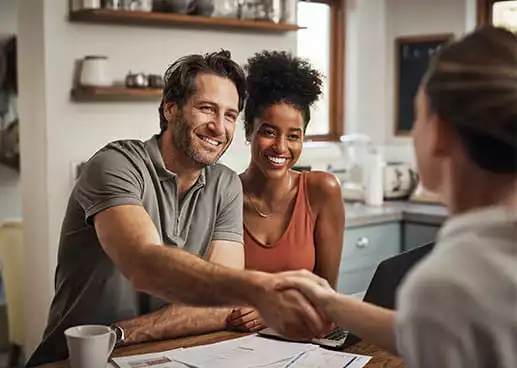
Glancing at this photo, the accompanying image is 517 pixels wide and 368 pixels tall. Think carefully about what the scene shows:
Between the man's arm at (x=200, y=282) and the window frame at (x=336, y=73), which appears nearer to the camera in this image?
the man's arm at (x=200, y=282)

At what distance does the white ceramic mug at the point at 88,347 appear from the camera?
1.59 m

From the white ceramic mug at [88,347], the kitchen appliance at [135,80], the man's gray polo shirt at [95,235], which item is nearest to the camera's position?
the white ceramic mug at [88,347]

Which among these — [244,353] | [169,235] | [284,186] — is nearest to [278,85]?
[284,186]

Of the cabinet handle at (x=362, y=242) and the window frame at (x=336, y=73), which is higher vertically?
the window frame at (x=336, y=73)

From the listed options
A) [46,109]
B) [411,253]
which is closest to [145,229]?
[411,253]

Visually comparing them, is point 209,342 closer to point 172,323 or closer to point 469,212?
point 172,323

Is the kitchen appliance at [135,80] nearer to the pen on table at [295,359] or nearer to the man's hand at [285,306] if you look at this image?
the pen on table at [295,359]

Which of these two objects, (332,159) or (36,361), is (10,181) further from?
(36,361)

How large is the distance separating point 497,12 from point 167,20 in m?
2.04

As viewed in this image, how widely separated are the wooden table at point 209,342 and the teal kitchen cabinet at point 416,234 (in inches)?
86.8

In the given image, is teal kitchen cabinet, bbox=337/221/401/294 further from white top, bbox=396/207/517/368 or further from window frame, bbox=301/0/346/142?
white top, bbox=396/207/517/368

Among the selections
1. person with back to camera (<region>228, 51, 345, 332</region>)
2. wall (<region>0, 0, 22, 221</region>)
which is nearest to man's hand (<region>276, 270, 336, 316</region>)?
person with back to camera (<region>228, 51, 345, 332</region>)

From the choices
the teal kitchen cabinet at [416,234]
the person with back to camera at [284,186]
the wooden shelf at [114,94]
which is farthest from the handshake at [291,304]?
the teal kitchen cabinet at [416,234]

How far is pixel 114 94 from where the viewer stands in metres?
3.41
